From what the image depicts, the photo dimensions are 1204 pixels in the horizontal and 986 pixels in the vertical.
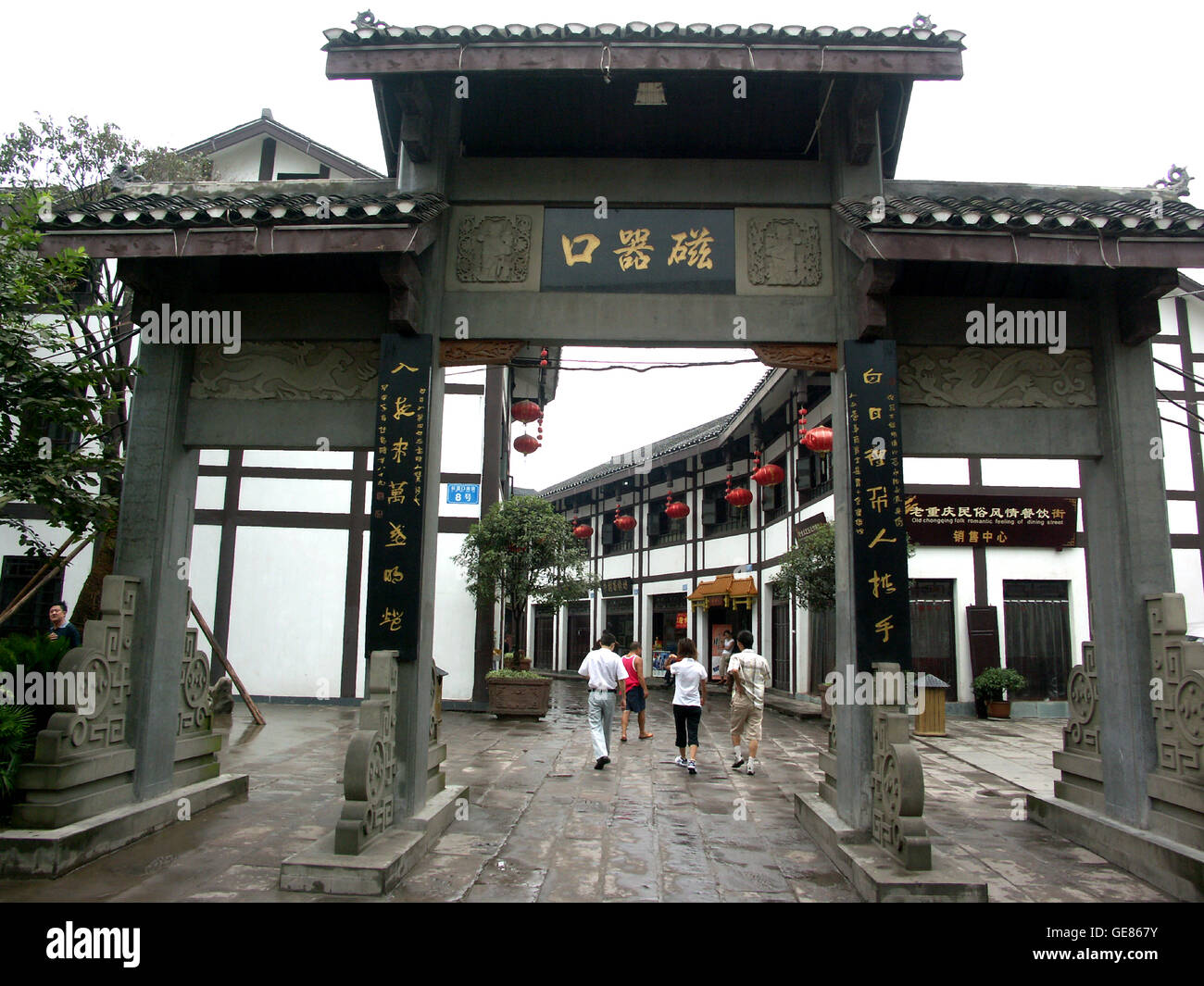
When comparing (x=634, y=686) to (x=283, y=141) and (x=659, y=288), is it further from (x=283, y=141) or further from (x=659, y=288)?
(x=283, y=141)

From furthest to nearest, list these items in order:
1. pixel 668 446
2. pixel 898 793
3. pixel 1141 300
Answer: pixel 668 446
pixel 1141 300
pixel 898 793

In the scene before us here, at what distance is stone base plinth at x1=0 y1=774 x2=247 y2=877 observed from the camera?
4.92 metres

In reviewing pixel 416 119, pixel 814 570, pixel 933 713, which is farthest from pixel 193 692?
pixel 933 713

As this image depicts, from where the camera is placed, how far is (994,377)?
622 centimetres

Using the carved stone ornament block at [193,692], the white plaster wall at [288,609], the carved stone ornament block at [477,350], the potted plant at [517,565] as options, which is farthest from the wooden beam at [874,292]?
the white plaster wall at [288,609]

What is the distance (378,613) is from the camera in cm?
585

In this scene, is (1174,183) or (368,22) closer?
(368,22)

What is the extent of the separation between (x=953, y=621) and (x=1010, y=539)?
6.59ft

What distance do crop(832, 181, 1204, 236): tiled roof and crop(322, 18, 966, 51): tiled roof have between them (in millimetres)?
1130

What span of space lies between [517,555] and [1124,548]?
10020 millimetres

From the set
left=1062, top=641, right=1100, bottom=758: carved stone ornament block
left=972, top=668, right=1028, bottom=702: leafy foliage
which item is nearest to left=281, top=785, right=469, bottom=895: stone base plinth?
left=1062, top=641, right=1100, bottom=758: carved stone ornament block

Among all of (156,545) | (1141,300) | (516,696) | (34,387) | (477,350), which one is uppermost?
(1141,300)
